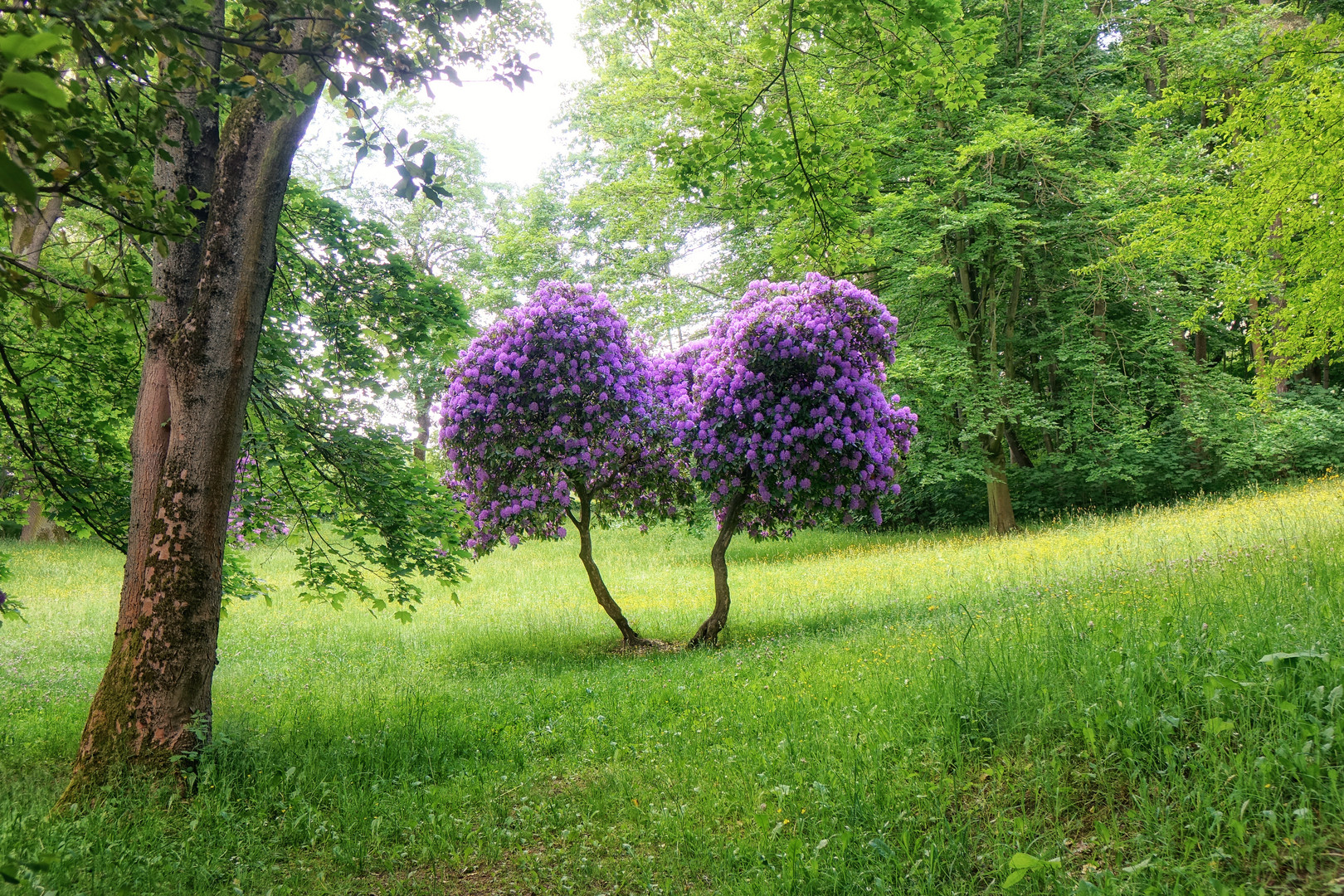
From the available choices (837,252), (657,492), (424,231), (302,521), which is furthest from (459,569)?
(424,231)

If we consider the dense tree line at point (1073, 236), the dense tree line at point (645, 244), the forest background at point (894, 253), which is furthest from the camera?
the dense tree line at point (1073, 236)

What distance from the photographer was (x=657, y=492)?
959cm

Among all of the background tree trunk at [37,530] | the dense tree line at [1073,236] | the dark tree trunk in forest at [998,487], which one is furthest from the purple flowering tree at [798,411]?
the background tree trunk at [37,530]

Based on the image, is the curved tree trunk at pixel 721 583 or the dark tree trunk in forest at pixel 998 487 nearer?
the curved tree trunk at pixel 721 583

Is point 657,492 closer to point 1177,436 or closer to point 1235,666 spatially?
point 1235,666

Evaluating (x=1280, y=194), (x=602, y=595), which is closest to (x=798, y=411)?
(x=602, y=595)

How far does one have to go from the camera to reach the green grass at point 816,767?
293 centimetres

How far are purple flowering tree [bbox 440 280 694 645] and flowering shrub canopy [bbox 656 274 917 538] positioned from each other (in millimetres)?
762

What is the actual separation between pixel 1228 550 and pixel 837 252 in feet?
15.8

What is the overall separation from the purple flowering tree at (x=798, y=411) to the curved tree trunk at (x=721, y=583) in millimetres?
18

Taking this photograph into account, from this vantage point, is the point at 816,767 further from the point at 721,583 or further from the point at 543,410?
the point at 543,410

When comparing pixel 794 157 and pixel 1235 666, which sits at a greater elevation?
pixel 794 157

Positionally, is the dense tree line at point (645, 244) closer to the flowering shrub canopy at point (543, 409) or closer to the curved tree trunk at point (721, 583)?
the curved tree trunk at point (721, 583)

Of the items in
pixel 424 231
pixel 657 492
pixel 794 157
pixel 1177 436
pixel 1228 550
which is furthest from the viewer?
pixel 424 231
